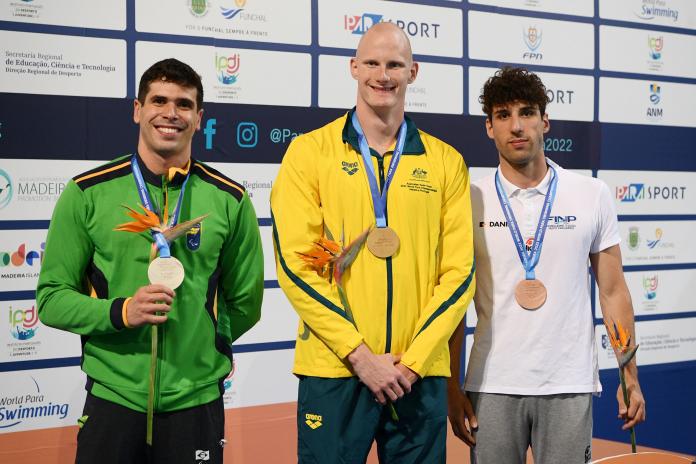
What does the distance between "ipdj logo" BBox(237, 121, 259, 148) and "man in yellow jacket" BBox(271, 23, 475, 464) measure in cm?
171

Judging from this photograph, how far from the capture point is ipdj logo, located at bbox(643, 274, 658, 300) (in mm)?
5387

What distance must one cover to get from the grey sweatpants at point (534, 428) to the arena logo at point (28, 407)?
200cm

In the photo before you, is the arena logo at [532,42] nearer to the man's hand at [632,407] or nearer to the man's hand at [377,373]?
the man's hand at [632,407]

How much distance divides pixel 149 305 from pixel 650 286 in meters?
4.13

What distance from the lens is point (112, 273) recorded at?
216 centimetres

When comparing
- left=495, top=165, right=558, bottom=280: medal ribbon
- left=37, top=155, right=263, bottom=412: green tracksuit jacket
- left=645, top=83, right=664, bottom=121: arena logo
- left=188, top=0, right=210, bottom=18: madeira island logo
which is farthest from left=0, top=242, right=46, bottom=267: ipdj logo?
left=645, top=83, right=664, bottom=121: arena logo

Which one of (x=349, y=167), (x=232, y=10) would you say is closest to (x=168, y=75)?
(x=349, y=167)

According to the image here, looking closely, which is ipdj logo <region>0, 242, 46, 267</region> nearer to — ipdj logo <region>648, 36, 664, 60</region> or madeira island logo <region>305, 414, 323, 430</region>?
madeira island logo <region>305, 414, 323, 430</region>

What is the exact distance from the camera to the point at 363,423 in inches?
88.0

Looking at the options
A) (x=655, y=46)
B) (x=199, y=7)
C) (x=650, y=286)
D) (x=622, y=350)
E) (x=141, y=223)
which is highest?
(x=655, y=46)

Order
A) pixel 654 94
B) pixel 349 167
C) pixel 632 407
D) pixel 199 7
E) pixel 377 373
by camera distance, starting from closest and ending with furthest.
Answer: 1. pixel 377 373
2. pixel 349 167
3. pixel 632 407
4. pixel 199 7
5. pixel 654 94

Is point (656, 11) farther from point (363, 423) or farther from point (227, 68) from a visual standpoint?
point (363, 423)

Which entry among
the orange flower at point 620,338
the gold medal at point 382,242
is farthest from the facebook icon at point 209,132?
the orange flower at point 620,338

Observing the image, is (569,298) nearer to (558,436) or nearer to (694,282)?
(558,436)
